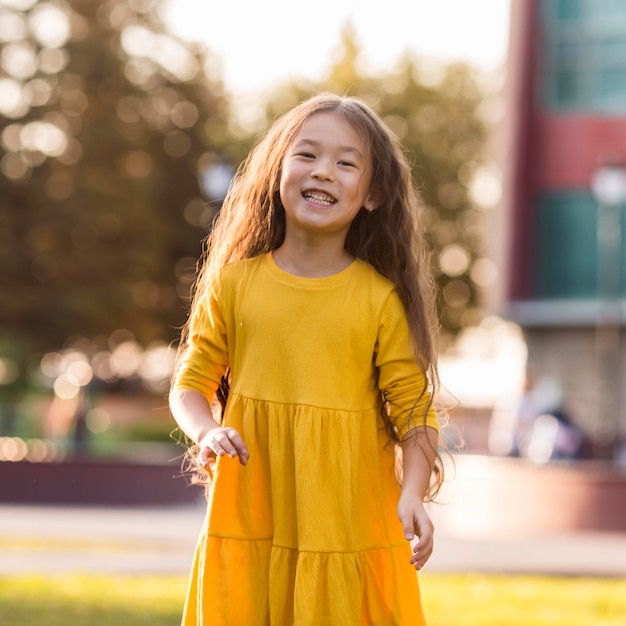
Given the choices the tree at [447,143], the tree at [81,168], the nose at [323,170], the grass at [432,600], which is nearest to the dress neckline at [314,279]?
the nose at [323,170]

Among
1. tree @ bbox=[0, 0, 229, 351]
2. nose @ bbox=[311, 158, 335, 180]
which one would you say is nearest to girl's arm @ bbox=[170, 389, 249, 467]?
nose @ bbox=[311, 158, 335, 180]

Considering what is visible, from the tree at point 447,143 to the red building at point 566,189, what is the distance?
22687 mm

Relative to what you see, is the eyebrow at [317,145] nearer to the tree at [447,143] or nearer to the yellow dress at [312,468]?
the yellow dress at [312,468]

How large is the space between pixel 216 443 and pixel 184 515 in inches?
548

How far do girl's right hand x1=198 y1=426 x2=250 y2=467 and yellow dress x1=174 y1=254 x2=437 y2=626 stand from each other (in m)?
0.18

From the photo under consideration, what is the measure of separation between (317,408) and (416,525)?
0.38 metres

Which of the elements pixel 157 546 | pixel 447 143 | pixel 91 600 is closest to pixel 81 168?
pixel 447 143

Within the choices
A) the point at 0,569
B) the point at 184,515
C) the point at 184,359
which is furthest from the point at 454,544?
the point at 184,359

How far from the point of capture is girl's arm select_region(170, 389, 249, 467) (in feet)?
11.5

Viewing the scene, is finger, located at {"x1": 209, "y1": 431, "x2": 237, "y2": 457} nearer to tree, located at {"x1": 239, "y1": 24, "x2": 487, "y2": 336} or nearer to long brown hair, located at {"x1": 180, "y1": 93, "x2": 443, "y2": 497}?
long brown hair, located at {"x1": 180, "y1": 93, "x2": 443, "y2": 497}

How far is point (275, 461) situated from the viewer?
3660 millimetres

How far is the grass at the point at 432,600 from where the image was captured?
26.7 feet

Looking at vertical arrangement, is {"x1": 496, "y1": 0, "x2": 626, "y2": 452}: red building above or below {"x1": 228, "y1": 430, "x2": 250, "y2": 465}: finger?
above

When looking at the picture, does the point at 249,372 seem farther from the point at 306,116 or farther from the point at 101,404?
the point at 101,404
